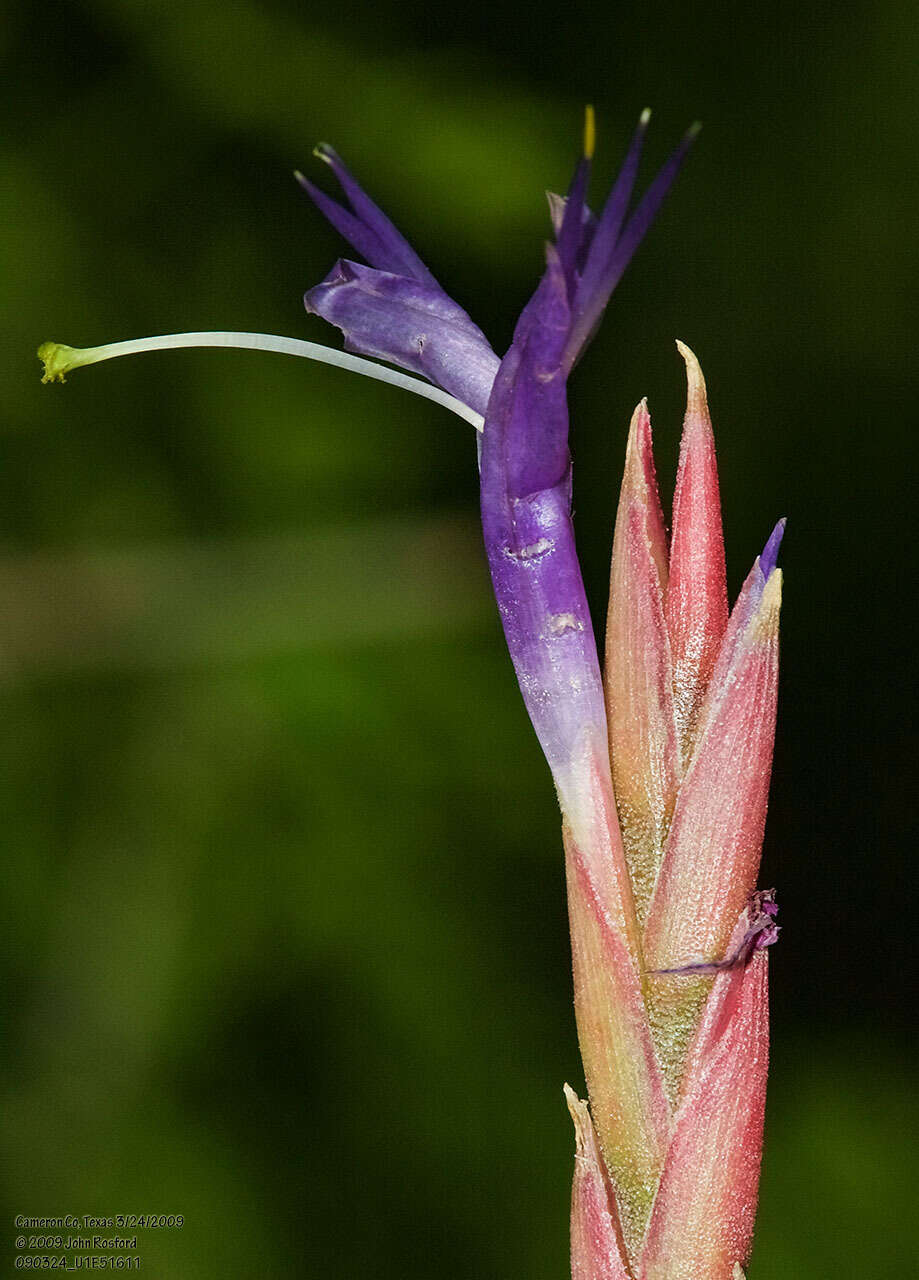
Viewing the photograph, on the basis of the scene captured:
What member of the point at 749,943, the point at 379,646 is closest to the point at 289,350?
the point at 749,943

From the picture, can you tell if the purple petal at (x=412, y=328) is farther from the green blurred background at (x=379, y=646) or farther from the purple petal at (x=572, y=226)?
the green blurred background at (x=379, y=646)

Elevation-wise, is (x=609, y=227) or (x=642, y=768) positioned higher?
(x=609, y=227)

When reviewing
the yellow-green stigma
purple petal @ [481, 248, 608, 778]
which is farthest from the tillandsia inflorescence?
the yellow-green stigma

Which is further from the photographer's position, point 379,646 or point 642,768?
point 379,646

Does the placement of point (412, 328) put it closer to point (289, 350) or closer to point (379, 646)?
point (289, 350)

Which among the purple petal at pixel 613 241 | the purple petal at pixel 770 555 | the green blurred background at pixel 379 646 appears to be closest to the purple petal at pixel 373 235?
the purple petal at pixel 613 241

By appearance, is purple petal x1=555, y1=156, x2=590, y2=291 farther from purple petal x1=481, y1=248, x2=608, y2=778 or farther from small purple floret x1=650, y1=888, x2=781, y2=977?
small purple floret x1=650, y1=888, x2=781, y2=977

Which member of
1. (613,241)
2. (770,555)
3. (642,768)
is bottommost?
(642,768)

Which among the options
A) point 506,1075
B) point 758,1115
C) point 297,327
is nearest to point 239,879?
point 506,1075
